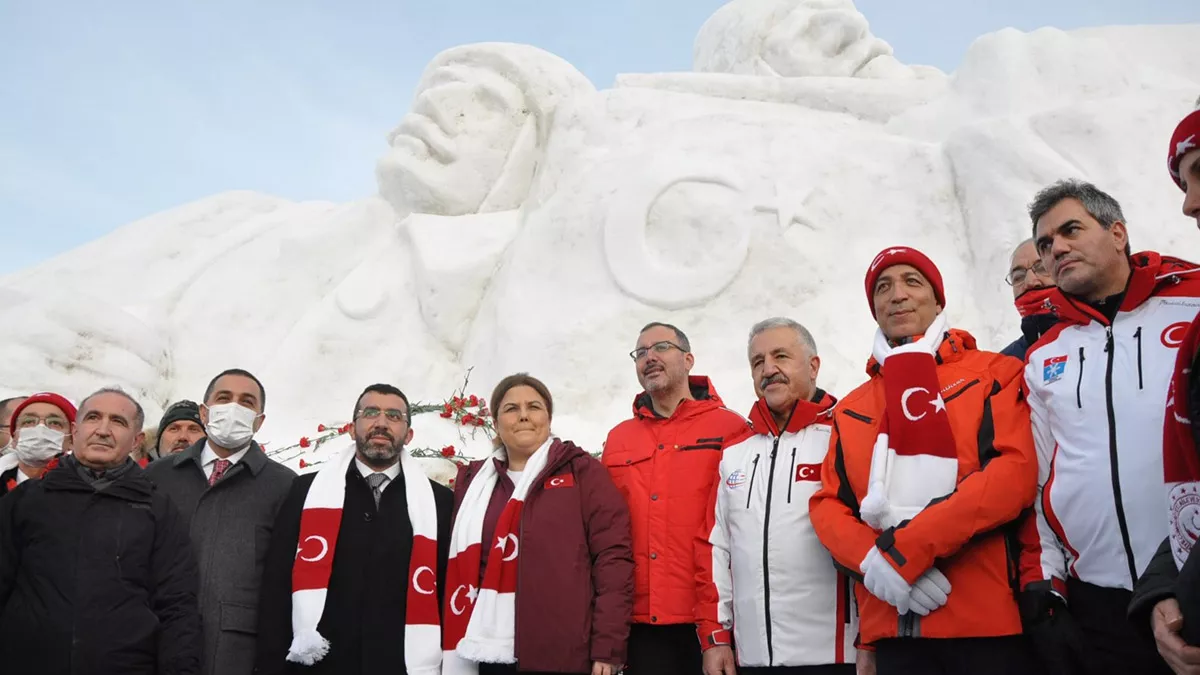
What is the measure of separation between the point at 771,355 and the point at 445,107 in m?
6.56

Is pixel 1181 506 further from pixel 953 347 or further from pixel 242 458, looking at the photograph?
pixel 242 458

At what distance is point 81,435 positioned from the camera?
136 inches

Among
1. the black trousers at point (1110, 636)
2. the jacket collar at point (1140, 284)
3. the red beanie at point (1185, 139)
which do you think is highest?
the red beanie at point (1185, 139)

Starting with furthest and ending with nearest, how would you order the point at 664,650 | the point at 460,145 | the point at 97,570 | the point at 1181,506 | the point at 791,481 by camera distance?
the point at 460,145 < the point at 664,650 < the point at 791,481 < the point at 97,570 < the point at 1181,506

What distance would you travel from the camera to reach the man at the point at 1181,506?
195 centimetres

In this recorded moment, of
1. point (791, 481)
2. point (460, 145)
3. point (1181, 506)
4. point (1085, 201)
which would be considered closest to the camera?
point (1181, 506)

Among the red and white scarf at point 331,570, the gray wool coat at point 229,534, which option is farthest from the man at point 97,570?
the red and white scarf at point 331,570

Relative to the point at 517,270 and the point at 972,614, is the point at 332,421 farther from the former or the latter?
the point at 972,614

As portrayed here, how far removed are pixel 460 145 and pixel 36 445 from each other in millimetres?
5778

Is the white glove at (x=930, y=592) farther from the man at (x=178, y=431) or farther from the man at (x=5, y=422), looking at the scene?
the man at (x=5, y=422)

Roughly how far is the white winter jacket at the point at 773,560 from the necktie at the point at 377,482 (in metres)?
1.27

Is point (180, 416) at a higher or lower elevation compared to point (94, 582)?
higher

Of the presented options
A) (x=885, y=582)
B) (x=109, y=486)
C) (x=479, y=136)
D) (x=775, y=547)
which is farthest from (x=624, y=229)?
(x=885, y=582)

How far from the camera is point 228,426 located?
13.3 ft
